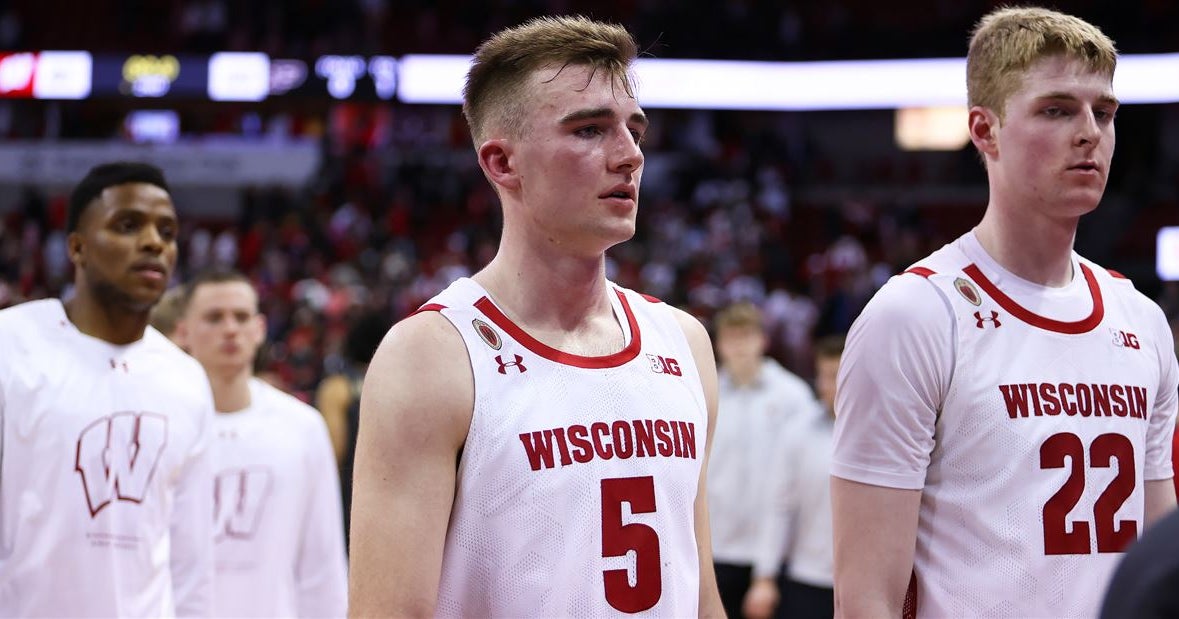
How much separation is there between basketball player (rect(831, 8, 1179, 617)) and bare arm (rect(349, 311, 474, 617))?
39.6 inches

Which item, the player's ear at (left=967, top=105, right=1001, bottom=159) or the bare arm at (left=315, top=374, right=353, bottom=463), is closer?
the player's ear at (left=967, top=105, right=1001, bottom=159)

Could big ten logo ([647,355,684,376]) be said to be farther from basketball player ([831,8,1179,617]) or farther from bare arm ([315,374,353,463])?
bare arm ([315,374,353,463])

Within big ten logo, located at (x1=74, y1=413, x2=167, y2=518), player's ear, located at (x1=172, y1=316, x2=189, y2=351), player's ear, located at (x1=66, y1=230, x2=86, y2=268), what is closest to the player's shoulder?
player's ear, located at (x1=66, y1=230, x2=86, y2=268)

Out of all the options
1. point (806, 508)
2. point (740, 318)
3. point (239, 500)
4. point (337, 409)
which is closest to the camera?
point (239, 500)

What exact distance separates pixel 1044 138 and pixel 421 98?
2148cm

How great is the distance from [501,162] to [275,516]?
3286mm

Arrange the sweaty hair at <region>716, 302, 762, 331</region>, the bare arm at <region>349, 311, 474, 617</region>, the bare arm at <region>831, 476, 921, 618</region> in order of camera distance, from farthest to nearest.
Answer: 1. the sweaty hair at <region>716, 302, 762, 331</region>
2. the bare arm at <region>831, 476, 921, 618</region>
3. the bare arm at <region>349, 311, 474, 617</region>

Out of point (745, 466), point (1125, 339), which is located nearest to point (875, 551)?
point (1125, 339)

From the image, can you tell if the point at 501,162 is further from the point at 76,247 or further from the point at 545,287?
the point at 76,247

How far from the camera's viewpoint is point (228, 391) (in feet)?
20.3

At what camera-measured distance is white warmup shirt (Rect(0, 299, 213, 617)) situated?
171 inches

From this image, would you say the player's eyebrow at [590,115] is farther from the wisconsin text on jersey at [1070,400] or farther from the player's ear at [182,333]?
the player's ear at [182,333]

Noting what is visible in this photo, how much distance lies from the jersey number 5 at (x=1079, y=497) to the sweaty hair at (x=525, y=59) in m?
1.28

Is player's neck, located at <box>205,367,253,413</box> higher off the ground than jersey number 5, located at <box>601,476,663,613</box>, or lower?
higher
